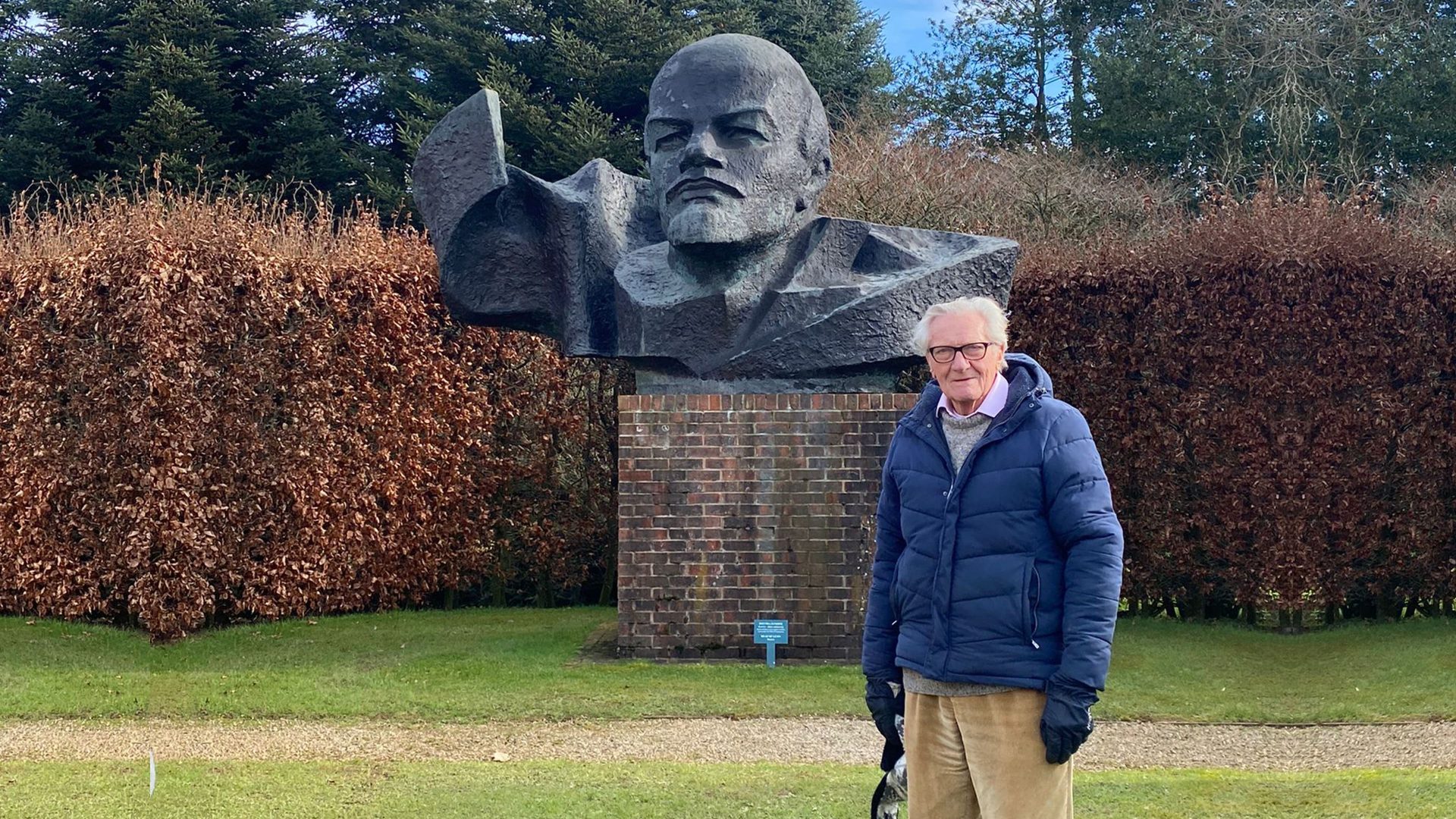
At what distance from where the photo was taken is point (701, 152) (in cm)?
704

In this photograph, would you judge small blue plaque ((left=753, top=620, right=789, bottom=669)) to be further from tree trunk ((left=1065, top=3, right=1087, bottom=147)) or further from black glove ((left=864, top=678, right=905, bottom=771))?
tree trunk ((left=1065, top=3, right=1087, bottom=147))

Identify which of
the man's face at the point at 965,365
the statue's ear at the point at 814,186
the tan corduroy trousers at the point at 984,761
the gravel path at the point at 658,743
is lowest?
the gravel path at the point at 658,743

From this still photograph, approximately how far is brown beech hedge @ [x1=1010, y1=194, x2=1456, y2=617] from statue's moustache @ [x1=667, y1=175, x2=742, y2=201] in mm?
3862

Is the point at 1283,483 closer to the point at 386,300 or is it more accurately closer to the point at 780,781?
the point at 780,781

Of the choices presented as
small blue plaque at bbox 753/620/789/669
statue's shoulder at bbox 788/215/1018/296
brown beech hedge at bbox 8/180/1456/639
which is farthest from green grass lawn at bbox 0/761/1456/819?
brown beech hedge at bbox 8/180/1456/639

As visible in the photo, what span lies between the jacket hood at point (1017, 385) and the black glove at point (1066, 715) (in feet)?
2.22

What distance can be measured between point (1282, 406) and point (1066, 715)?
7645 mm

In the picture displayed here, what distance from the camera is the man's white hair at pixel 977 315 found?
3242mm

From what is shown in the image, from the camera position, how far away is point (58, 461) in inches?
356

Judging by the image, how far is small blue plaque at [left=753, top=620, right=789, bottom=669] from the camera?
24.5ft

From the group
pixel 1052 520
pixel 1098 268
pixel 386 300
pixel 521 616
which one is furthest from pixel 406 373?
pixel 1052 520

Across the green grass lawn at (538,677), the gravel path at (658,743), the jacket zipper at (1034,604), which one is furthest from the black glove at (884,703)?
the green grass lawn at (538,677)

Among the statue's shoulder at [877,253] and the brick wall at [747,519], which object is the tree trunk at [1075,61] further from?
the brick wall at [747,519]

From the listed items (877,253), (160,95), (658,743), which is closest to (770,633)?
(658,743)
